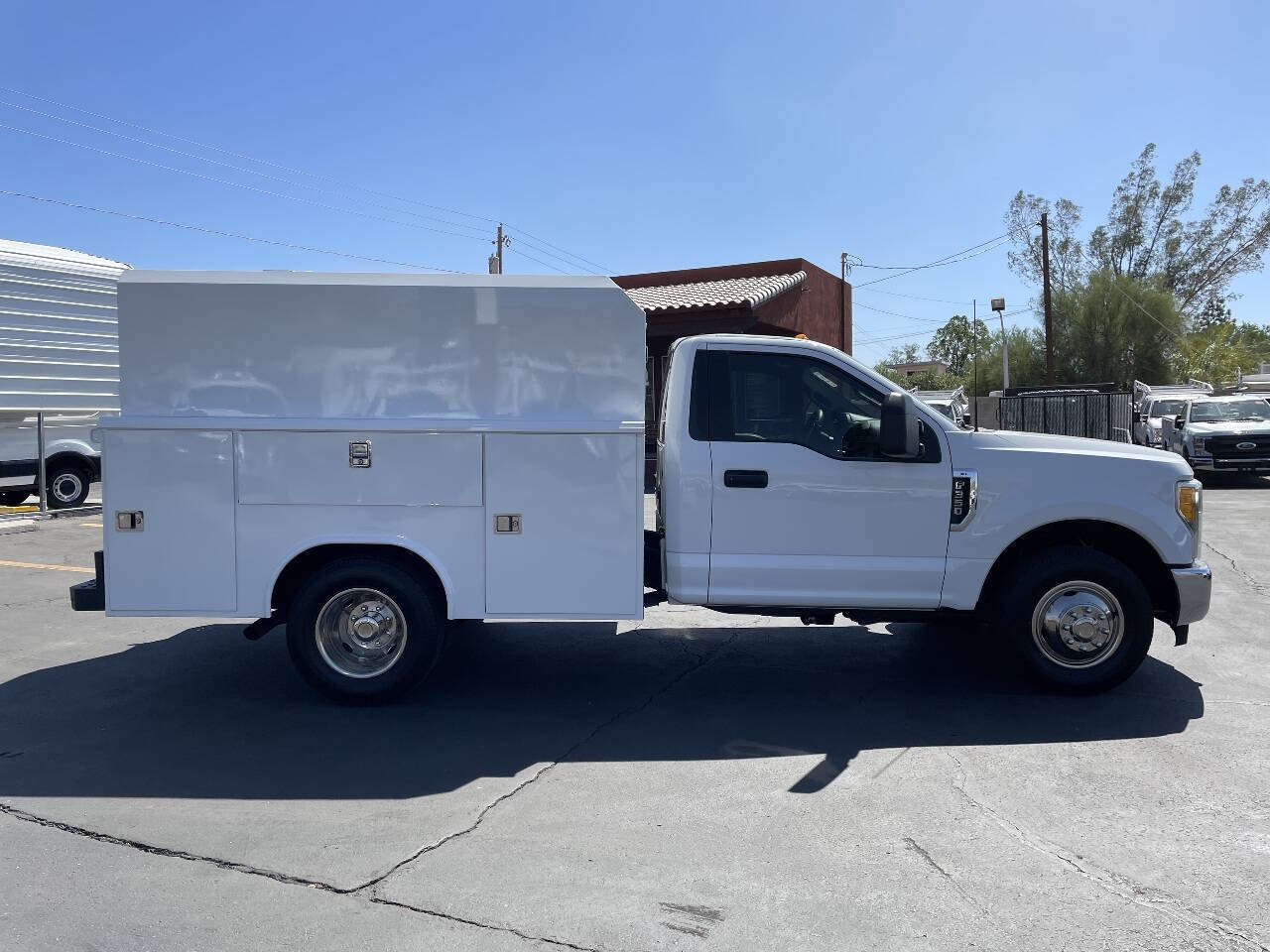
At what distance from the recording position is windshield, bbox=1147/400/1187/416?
2459cm

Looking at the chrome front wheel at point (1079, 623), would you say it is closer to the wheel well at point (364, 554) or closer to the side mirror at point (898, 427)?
the side mirror at point (898, 427)

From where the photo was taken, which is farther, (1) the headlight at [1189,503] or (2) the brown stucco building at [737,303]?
(2) the brown stucco building at [737,303]

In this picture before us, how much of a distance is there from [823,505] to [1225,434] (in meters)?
17.9

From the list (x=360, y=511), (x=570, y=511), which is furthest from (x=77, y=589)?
(x=570, y=511)

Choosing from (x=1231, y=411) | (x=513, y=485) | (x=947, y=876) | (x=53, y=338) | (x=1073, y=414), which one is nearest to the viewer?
(x=947, y=876)

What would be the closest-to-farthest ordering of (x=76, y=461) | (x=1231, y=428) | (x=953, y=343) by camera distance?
(x=76, y=461)
(x=1231, y=428)
(x=953, y=343)

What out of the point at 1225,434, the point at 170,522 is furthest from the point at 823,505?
the point at 1225,434

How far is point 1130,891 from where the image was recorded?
3.90 metres

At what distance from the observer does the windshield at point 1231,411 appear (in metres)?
21.9

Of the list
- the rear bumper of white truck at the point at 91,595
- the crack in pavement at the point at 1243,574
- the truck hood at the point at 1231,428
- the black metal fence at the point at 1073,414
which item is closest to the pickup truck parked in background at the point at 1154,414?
the black metal fence at the point at 1073,414

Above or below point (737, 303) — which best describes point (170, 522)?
below

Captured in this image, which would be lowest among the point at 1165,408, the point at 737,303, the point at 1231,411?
the point at 1231,411

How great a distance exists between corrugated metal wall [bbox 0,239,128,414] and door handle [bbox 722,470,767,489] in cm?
1438

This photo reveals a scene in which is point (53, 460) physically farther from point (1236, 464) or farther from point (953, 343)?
point (953, 343)
